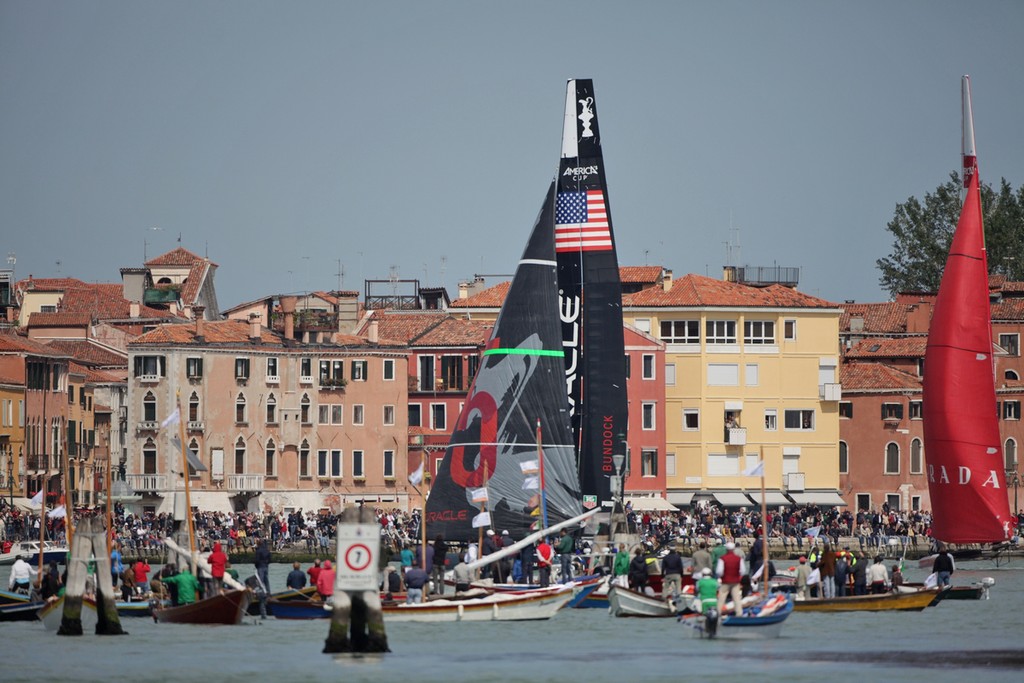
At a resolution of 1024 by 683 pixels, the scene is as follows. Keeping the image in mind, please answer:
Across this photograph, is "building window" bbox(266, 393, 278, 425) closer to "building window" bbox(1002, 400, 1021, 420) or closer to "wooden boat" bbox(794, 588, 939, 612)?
"building window" bbox(1002, 400, 1021, 420)

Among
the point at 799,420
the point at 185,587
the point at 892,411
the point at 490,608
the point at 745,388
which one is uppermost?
the point at 745,388

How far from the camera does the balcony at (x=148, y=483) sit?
98.3 m

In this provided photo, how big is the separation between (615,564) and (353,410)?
Answer: 52169mm

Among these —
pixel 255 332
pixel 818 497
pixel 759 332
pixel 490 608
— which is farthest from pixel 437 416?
A: pixel 490 608

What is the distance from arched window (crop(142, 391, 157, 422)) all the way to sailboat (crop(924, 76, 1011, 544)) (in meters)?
43.4

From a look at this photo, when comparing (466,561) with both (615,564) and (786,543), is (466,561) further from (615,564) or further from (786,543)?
(786,543)

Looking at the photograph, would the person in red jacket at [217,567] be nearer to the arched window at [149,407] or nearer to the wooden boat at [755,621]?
the wooden boat at [755,621]

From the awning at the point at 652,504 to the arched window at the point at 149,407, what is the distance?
1959 centimetres

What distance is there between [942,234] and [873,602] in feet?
270

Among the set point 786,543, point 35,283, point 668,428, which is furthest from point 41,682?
point 35,283

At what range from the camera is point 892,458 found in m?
108

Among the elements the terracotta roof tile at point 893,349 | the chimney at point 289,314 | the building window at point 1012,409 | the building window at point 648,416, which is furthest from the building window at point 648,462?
the building window at point 1012,409

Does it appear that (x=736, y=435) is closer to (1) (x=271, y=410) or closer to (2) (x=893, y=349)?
(2) (x=893, y=349)

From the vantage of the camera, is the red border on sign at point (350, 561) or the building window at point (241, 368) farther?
the building window at point (241, 368)
